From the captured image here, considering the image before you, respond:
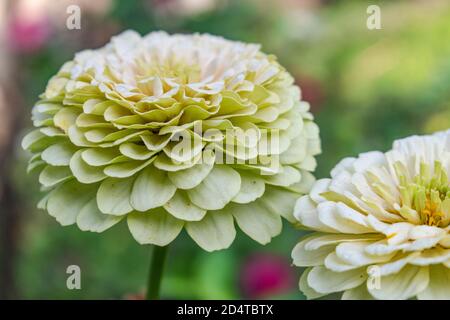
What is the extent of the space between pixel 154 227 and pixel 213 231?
61 millimetres

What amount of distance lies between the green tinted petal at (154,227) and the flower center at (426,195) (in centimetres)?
23

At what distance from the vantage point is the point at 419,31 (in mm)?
2367

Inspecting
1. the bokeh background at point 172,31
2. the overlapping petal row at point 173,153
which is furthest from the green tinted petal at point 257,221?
the bokeh background at point 172,31

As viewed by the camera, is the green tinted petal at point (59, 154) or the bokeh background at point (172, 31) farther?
the bokeh background at point (172, 31)

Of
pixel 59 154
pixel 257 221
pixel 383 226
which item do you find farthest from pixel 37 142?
pixel 383 226

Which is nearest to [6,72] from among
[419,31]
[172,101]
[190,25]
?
[190,25]

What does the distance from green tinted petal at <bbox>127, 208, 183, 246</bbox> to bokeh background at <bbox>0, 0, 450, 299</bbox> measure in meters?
0.54

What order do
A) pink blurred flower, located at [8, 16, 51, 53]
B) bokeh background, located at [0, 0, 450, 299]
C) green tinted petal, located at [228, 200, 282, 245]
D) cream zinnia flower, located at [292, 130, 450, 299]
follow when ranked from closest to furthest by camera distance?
cream zinnia flower, located at [292, 130, 450, 299], green tinted petal, located at [228, 200, 282, 245], bokeh background, located at [0, 0, 450, 299], pink blurred flower, located at [8, 16, 51, 53]

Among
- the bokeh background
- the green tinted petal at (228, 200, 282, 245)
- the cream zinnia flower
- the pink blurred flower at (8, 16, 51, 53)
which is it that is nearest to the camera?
the cream zinnia flower

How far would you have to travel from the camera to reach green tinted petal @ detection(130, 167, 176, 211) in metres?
0.69

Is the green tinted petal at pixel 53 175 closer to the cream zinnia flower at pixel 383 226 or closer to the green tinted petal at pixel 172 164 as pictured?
the green tinted petal at pixel 172 164

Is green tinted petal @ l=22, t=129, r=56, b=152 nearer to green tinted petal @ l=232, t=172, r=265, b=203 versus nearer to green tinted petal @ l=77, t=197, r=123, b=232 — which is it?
green tinted petal @ l=77, t=197, r=123, b=232

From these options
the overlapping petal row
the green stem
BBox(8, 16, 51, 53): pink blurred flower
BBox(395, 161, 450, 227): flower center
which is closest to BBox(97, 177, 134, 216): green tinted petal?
the overlapping petal row

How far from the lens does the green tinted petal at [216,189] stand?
687 mm
